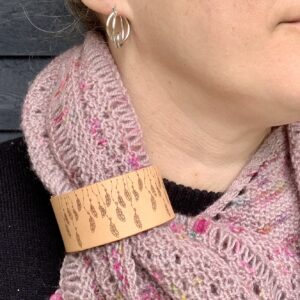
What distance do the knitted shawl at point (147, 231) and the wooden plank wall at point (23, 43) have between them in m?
0.36

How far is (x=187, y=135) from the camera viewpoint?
110cm

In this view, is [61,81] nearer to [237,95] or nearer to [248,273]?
[237,95]

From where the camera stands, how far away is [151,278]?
3.19 feet

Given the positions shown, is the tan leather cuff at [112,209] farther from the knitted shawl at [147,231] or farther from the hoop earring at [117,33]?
the hoop earring at [117,33]

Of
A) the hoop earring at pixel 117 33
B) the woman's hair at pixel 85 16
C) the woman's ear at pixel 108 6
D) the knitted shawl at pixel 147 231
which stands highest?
the woman's hair at pixel 85 16

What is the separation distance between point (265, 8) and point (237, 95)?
0.14 metres

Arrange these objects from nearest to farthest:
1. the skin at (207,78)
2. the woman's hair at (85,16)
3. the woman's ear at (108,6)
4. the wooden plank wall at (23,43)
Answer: the skin at (207,78) → the woman's ear at (108,6) → the woman's hair at (85,16) → the wooden plank wall at (23,43)

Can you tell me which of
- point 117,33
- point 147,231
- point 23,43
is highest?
point 23,43

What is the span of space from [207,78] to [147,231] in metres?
0.25

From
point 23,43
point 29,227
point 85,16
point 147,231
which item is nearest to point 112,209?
point 147,231

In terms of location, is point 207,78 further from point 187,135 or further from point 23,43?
point 23,43

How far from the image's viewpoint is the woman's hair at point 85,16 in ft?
3.81

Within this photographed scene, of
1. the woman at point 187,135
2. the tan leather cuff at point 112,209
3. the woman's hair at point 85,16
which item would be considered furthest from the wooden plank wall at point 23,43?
the tan leather cuff at point 112,209

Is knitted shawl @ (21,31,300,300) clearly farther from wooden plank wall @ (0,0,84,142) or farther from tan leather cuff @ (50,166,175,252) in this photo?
wooden plank wall @ (0,0,84,142)
